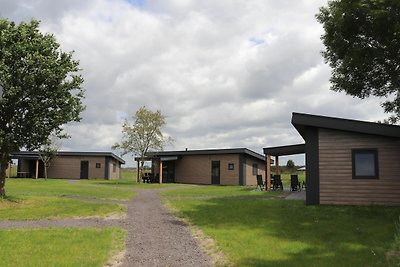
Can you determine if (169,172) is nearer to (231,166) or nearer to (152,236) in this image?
(231,166)

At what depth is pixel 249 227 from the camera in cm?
998

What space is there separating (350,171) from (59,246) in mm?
10176

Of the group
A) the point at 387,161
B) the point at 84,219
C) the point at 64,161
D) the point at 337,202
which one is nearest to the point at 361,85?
the point at 387,161

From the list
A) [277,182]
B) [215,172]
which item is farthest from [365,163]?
[215,172]

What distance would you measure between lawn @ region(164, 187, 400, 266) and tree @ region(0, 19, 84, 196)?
246 inches

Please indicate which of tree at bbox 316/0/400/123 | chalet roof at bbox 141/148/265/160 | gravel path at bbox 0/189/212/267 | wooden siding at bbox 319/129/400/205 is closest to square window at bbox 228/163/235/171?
chalet roof at bbox 141/148/265/160

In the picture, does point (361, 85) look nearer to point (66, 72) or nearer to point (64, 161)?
point (66, 72)

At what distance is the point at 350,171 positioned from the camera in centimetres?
1384

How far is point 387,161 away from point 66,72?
40.5 ft

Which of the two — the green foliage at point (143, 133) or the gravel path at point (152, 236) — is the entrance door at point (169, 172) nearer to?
the green foliage at point (143, 133)

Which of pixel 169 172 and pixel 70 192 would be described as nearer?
pixel 70 192

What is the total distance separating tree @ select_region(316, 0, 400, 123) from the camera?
1244cm

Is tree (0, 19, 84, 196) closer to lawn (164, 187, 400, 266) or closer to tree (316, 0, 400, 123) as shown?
lawn (164, 187, 400, 266)

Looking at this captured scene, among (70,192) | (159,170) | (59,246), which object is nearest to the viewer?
(59,246)
